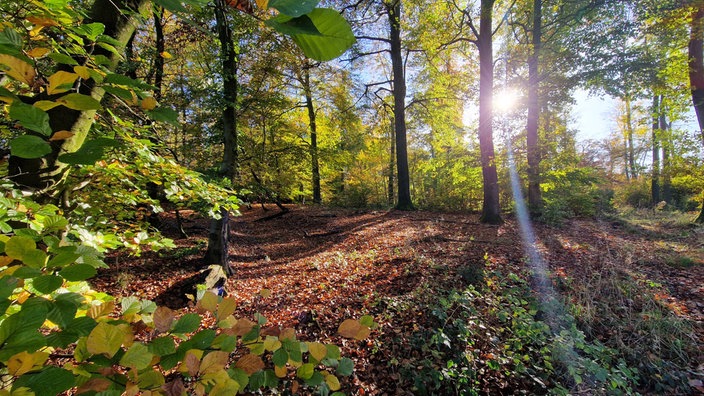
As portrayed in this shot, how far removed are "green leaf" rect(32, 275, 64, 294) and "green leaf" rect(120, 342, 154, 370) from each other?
0.19 meters

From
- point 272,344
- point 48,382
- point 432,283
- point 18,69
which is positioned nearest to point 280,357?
point 272,344

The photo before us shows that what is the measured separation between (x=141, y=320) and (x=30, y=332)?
1.26 ft

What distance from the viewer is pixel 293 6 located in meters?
0.42

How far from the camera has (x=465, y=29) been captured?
848cm

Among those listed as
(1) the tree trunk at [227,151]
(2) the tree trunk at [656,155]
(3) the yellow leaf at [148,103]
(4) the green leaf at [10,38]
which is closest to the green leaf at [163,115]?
(3) the yellow leaf at [148,103]

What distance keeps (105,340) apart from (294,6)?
2.31 ft

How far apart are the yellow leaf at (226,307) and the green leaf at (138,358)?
21 cm

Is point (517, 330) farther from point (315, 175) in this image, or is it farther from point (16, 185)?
point (315, 175)

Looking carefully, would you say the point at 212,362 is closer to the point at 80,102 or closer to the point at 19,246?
the point at 19,246

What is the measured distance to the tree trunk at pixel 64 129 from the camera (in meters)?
1.12

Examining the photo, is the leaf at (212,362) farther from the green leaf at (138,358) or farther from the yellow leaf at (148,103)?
the yellow leaf at (148,103)

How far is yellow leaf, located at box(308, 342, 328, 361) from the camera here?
73cm

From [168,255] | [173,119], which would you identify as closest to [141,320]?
[173,119]

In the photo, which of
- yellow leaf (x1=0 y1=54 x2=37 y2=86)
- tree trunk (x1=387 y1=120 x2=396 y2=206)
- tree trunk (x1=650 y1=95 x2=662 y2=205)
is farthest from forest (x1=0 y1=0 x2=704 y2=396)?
tree trunk (x1=387 y1=120 x2=396 y2=206)
